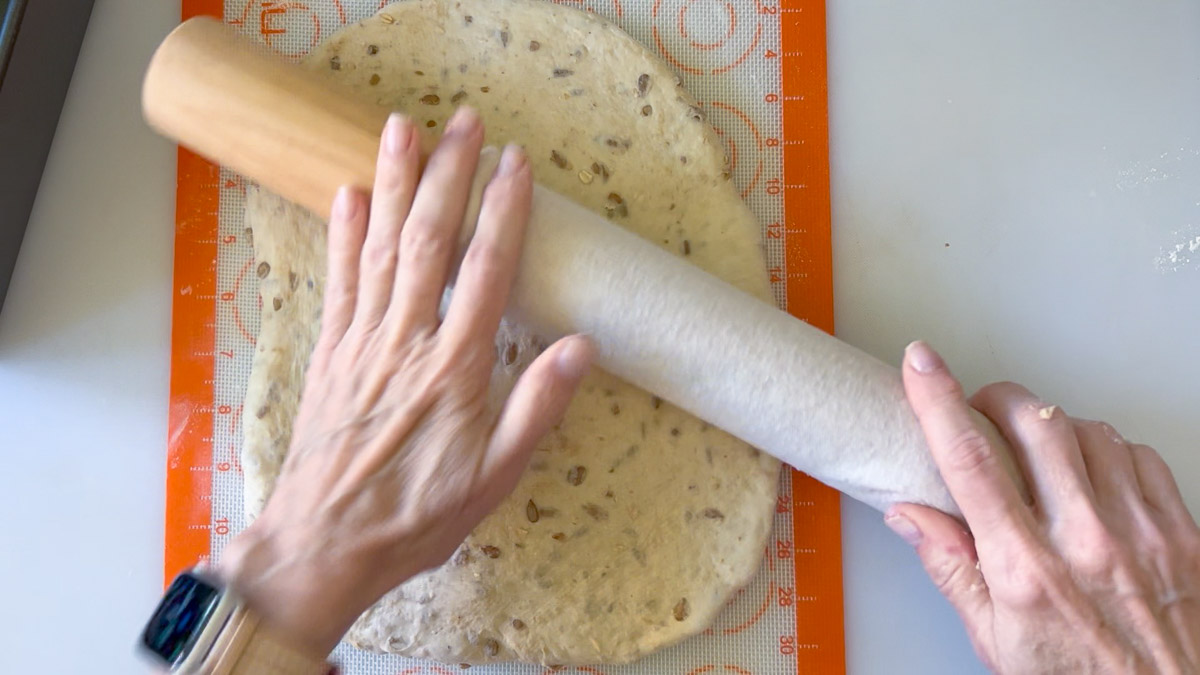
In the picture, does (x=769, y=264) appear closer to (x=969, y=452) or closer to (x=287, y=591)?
(x=969, y=452)

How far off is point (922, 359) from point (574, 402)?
472 millimetres

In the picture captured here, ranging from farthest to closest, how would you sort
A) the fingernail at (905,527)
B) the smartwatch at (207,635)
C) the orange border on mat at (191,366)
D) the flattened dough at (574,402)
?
the orange border on mat at (191,366) < the flattened dough at (574,402) < the fingernail at (905,527) < the smartwatch at (207,635)

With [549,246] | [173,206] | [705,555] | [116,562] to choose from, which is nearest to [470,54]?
[549,246]

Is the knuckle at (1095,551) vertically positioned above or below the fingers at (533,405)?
below

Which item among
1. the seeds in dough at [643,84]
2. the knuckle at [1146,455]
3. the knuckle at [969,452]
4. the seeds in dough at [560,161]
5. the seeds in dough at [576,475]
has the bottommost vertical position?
the seeds in dough at [576,475]

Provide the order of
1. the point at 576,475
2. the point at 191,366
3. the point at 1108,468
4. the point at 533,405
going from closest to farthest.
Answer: the point at 533,405
the point at 1108,468
the point at 576,475
the point at 191,366

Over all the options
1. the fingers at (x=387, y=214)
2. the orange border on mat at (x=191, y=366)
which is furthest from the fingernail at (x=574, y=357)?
the orange border on mat at (x=191, y=366)

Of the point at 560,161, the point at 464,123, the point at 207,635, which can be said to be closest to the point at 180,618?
the point at 207,635

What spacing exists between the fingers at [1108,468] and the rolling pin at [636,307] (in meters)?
0.11

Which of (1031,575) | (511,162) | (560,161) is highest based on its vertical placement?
(560,161)

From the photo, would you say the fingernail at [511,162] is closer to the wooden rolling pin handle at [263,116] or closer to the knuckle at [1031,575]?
the wooden rolling pin handle at [263,116]

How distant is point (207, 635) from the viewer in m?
0.85

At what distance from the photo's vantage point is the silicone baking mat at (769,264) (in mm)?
1285

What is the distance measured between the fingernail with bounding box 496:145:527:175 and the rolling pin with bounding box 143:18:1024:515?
0.05 m
